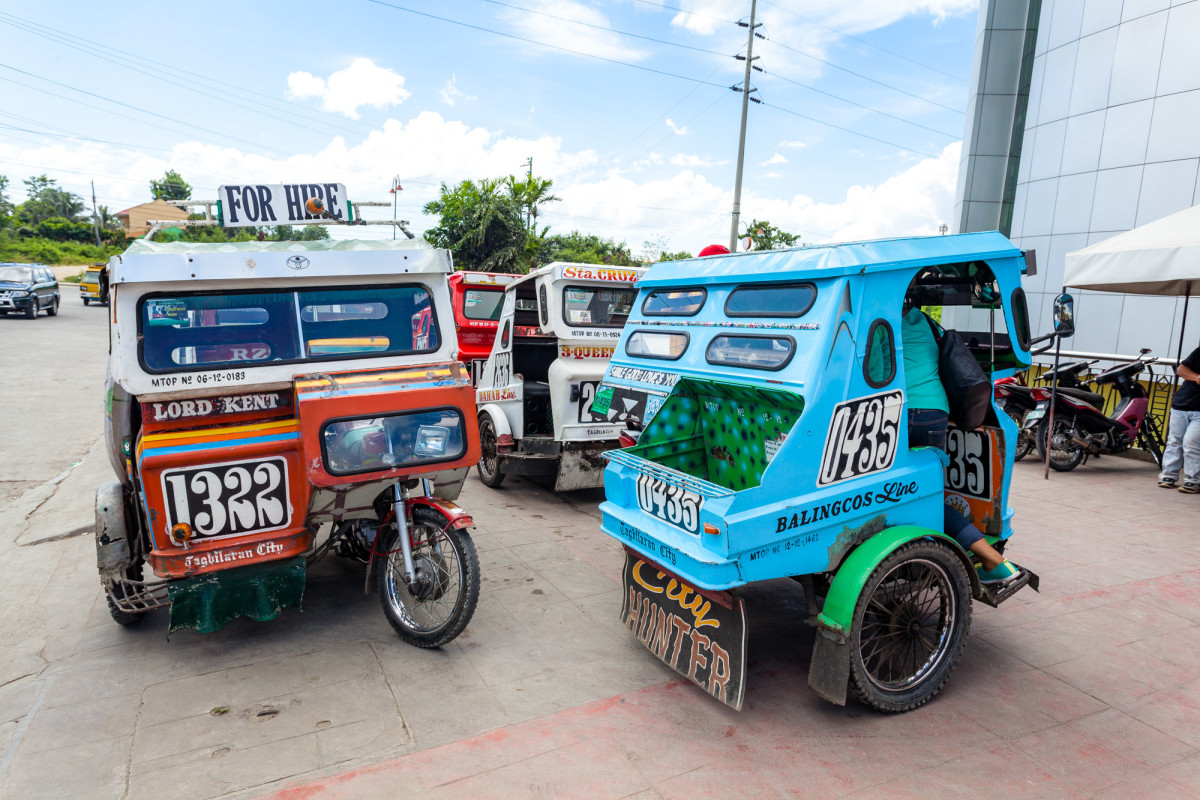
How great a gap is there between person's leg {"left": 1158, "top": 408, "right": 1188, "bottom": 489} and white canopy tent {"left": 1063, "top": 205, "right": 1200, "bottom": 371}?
119cm

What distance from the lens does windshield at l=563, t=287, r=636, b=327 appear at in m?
6.93

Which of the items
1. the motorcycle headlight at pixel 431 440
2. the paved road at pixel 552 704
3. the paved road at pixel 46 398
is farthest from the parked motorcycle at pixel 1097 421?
the paved road at pixel 46 398

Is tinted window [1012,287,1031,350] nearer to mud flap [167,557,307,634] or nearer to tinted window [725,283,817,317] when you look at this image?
tinted window [725,283,817,317]

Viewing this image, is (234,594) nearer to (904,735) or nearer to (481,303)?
(904,735)

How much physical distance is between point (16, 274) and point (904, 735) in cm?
2798

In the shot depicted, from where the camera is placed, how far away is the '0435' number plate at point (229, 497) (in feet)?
11.9

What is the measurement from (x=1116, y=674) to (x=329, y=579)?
193 inches

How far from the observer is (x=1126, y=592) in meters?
4.84

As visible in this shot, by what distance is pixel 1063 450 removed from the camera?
8.44 metres

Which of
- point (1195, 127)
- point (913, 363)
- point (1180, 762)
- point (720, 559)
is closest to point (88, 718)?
point (720, 559)

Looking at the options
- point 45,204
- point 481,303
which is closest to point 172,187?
point 45,204

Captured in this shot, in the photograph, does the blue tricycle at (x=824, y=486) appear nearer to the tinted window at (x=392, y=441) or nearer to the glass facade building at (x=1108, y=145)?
the tinted window at (x=392, y=441)

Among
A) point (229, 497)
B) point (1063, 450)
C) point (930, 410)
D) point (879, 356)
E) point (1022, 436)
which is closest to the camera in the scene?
point (879, 356)

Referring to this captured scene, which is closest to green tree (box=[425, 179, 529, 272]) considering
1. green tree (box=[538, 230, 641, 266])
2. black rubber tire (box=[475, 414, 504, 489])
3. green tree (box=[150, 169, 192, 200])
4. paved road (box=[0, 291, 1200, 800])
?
green tree (box=[538, 230, 641, 266])
